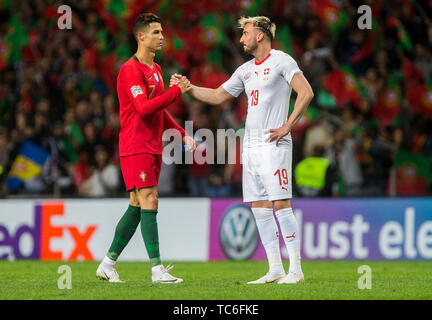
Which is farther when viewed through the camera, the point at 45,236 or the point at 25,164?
the point at 25,164

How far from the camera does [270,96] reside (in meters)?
8.79

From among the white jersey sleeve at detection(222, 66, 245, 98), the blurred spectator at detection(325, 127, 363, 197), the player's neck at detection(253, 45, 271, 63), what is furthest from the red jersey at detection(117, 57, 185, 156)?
the blurred spectator at detection(325, 127, 363, 197)

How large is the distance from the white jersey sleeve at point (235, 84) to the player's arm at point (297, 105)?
2.52 ft

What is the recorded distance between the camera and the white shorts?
865 centimetres


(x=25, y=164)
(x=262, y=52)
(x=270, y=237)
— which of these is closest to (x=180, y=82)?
(x=262, y=52)

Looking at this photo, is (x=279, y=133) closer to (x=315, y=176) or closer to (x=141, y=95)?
(x=141, y=95)

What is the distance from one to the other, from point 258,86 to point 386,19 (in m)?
8.18

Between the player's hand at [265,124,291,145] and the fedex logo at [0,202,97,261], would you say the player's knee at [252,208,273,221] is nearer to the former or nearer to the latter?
the player's hand at [265,124,291,145]

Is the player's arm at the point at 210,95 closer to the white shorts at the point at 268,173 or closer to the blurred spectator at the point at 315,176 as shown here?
the white shorts at the point at 268,173

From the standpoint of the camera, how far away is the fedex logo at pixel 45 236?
1439 centimetres

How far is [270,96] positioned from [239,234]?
5663mm

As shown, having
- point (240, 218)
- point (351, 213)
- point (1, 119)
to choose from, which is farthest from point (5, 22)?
point (351, 213)

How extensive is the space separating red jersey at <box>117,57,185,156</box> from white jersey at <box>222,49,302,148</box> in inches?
30.4
